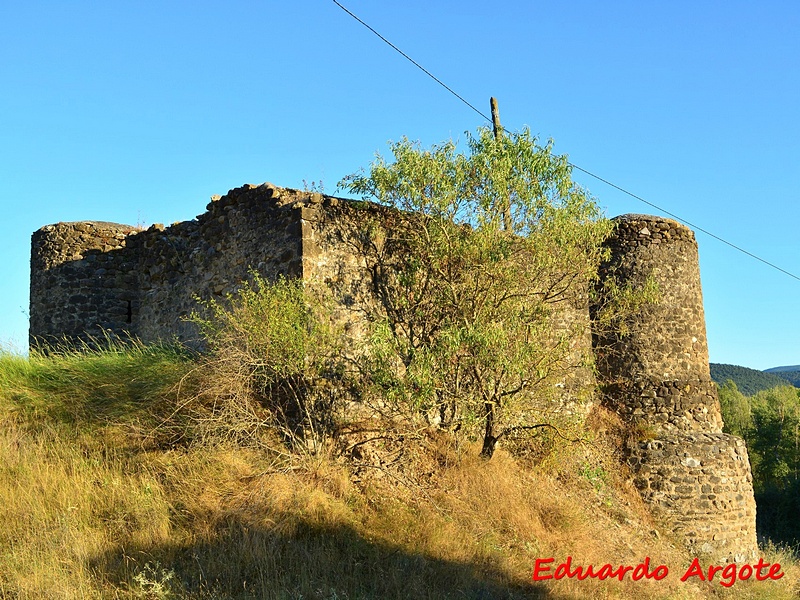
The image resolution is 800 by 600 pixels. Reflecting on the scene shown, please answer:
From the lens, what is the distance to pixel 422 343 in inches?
416

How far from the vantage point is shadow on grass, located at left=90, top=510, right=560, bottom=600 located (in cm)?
673

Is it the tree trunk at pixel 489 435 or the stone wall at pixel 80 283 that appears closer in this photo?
the tree trunk at pixel 489 435

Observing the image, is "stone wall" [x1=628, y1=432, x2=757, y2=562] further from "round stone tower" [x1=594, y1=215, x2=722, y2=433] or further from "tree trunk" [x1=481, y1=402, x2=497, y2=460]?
"tree trunk" [x1=481, y1=402, x2=497, y2=460]

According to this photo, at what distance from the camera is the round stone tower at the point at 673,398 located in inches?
516

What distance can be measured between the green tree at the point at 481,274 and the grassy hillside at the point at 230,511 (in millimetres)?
829

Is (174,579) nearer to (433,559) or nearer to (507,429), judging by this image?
(433,559)

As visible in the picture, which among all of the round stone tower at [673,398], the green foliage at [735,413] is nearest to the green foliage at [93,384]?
the round stone tower at [673,398]

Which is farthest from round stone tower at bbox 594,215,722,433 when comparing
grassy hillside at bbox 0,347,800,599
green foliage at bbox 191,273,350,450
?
green foliage at bbox 191,273,350,450

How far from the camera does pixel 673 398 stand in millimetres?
13602

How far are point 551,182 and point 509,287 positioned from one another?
1.60m

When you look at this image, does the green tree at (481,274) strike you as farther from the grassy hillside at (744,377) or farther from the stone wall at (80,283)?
the grassy hillside at (744,377)

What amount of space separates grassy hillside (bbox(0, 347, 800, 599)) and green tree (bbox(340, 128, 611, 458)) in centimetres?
83

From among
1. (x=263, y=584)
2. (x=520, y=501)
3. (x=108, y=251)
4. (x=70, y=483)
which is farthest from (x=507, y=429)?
(x=108, y=251)

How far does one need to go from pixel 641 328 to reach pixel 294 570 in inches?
344
